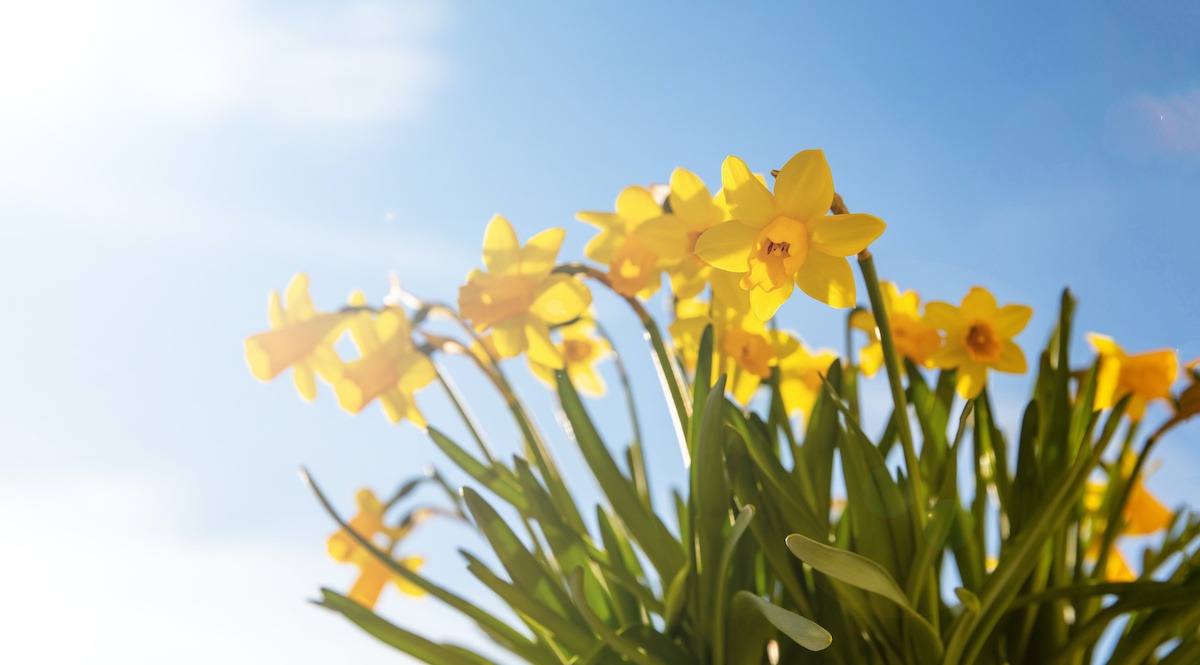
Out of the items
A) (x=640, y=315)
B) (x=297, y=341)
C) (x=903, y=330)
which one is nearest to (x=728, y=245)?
(x=640, y=315)

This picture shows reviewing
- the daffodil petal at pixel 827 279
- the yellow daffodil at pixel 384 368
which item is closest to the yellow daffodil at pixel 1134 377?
the daffodil petal at pixel 827 279

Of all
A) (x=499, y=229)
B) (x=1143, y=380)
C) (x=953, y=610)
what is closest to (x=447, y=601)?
(x=499, y=229)

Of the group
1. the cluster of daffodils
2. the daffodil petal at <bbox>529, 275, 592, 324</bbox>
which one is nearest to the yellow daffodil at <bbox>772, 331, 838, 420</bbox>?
the cluster of daffodils

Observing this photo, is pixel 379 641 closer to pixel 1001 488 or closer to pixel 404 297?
pixel 404 297

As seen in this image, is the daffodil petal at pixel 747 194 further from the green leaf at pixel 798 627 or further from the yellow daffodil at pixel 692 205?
the green leaf at pixel 798 627

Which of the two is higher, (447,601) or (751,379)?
(751,379)
